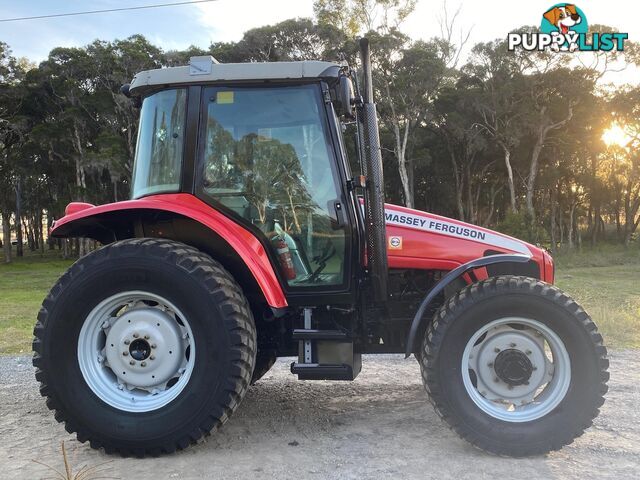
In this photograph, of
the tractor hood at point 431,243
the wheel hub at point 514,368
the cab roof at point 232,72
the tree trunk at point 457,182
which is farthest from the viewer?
the tree trunk at point 457,182

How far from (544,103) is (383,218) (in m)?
28.9

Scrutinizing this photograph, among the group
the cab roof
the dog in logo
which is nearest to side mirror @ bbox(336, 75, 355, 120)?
the cab roof

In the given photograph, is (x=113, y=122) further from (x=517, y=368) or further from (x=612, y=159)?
(x=612, y=159)

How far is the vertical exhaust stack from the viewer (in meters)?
3.40

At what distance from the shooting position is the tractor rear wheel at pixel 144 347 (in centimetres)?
330

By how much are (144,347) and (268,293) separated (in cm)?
87

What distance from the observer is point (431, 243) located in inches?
153

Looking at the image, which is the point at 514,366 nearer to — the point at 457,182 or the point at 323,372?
the point at 323,372

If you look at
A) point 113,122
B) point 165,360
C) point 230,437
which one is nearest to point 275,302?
point 165,360

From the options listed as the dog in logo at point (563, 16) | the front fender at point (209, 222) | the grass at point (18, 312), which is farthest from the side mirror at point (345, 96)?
the dog in logo at point (563, 16)

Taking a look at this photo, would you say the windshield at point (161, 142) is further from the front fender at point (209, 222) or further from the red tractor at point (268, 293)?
the front fender at point (209, 222)

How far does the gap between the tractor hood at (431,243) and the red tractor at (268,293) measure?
0.01 meters

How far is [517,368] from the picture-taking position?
3396 millimetres

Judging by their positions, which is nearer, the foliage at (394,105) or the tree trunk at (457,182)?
the foliage at (394,105)
